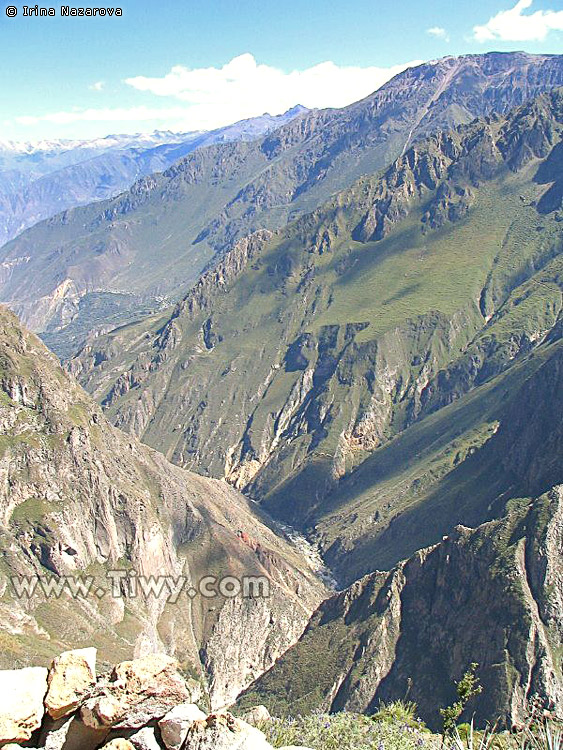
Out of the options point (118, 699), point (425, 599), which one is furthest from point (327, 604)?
point (118, 699)

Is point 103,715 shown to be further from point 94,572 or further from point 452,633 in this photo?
point 94,572

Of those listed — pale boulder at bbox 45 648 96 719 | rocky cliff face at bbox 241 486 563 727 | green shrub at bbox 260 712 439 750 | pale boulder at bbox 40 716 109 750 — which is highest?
pale boulder at bbox 45 648 96 719

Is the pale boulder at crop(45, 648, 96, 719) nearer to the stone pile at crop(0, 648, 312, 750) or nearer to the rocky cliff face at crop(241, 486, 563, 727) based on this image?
the stone pile at crop(0, 648, 312, 750)

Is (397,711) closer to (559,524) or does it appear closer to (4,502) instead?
(559,524)

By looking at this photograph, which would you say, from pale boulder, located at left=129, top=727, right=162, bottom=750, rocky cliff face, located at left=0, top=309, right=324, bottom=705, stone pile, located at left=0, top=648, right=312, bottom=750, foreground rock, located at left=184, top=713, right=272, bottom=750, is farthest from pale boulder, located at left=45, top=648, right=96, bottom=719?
rocky cliff face, located at left=0, top=309, right=324, bottom=705

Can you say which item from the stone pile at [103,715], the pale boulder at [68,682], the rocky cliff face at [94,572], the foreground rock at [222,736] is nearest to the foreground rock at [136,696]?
the stone pile at [103,715]

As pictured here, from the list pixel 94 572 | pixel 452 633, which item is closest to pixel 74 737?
pixel 452 633

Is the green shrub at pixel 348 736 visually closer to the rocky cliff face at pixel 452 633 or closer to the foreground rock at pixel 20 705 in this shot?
the foreground rock at pixel 20 705
